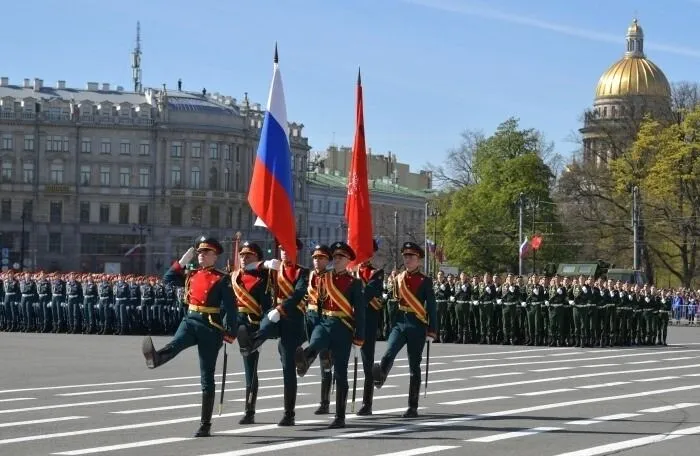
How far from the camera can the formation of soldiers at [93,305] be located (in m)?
38.9

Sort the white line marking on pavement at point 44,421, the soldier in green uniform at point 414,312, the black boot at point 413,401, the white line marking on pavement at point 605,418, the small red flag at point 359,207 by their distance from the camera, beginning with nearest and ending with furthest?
1. the white line marking on pavement at point 44,421
2. the white line marking on pavement at point 605,418
3. the black boot at point 413,401
4. the soldier in green uniform at point 414,312
5. the small red flag at point 359,207

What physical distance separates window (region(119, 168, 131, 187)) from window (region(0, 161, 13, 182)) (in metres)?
8.58

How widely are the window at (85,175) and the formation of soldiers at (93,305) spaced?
8056 centimetres

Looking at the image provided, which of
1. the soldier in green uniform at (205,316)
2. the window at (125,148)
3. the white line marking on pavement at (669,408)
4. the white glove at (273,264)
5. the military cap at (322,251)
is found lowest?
the white line marking on pavement at (669,408)

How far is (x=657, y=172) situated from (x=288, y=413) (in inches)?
2316

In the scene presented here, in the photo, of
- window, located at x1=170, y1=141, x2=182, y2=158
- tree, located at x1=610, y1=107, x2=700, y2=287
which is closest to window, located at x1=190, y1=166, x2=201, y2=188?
window, located at x1=170, y1=141, x2=182, y2=158

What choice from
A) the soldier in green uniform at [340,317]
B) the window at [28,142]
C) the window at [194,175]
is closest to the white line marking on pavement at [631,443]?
the soldier in green uniform at [340,317]

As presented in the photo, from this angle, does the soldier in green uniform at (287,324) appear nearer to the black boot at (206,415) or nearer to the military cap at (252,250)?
the military cap at (252,250)

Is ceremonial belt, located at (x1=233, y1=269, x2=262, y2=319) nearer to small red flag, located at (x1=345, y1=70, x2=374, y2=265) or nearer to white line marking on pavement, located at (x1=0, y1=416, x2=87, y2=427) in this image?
white line marking on pavement, located at (x1=0, y1=416, x2=87, y2=427)

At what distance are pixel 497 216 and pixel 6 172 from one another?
5061 cm

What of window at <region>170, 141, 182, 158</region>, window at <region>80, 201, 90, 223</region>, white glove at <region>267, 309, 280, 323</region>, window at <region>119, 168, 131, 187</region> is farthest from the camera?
window at <region>170, 141, 182, 158</region>

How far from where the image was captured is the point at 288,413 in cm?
1430

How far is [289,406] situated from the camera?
14.3 m

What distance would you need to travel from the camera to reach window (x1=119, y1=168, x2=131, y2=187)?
397 feet
